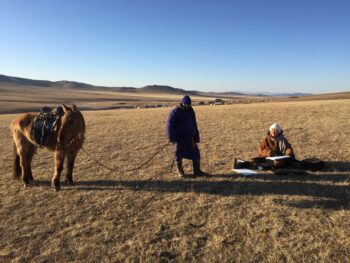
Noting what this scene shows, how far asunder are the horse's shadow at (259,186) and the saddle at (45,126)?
4.03 feet

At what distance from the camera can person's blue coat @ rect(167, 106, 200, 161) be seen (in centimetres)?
786

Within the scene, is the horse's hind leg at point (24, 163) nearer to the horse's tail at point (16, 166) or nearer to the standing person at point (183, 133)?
the horse's tail at point (16, 166)

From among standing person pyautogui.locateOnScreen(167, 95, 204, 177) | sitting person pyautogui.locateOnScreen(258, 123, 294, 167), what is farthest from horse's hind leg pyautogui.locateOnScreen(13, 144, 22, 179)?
sitting person pyautogui.locateOnScreen(258, 123, 294, 167)

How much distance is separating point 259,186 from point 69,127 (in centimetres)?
454

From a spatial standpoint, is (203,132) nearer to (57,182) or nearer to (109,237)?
(57,182)

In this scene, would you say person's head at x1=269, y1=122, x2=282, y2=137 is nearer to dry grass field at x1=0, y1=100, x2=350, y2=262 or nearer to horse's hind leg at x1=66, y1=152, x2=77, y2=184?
dry grass field at x1=0, y1=100, x2=350, y2=262

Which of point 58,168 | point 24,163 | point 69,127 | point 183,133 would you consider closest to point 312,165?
point 183,133

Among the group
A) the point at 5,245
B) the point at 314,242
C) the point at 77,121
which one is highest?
the point at 77,121

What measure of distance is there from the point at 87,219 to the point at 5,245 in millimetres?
1369

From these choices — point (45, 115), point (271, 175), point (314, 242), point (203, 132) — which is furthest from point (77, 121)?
point (203, 132)

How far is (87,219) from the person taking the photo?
587 centimetres

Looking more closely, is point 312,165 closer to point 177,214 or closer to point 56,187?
point 177,214

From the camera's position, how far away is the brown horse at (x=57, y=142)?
7320mm

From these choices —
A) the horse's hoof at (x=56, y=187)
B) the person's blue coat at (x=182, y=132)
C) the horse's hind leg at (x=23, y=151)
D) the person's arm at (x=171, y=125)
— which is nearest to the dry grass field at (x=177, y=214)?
the horse's hoof at (x=56, y=187)
